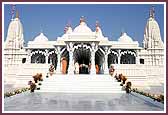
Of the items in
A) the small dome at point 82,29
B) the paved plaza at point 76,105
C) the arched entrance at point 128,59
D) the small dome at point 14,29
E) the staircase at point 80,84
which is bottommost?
the paved plaza at point 76,105

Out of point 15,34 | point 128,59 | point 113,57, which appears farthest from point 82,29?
point 15,34

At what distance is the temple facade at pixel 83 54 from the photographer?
790 inches

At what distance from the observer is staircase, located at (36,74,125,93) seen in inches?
582

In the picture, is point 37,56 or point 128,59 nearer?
point 37,56

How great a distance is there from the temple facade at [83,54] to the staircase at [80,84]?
9.46ft

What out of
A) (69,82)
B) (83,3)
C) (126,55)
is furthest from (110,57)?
(83,3)

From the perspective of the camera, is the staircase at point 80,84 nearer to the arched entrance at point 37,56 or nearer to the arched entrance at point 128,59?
the arched entrance at point 37,56

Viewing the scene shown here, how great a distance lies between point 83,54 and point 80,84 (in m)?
10.4

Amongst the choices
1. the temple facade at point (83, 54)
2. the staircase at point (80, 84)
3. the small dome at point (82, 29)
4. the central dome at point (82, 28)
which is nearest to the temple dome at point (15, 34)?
the temple facade at point (83, 54)

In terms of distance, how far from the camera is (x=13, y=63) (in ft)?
107

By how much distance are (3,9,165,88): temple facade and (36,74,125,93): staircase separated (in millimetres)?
2883

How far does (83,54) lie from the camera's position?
85.4 ft

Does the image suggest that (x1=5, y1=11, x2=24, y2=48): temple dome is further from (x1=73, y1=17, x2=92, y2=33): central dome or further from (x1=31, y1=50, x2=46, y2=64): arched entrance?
Answer: (x1=73, y1=17, x2=92, y2=33): central dome

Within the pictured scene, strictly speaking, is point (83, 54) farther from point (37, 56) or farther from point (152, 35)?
point (152, 35)
